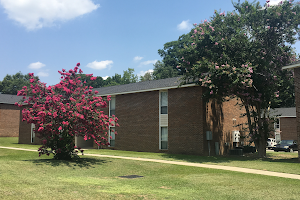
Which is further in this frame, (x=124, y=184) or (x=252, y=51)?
(x=252, y=51)

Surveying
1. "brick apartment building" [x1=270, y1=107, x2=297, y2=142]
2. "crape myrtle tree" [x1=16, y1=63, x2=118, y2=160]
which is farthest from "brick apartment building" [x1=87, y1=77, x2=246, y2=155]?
"brick apartment building" [x1=270, y1=107, x2=297, y2=142]

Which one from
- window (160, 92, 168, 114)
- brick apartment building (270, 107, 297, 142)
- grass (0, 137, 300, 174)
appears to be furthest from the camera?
brick apartment building (270, 107, 297, 142)

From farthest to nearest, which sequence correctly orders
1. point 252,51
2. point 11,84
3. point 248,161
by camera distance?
1. point 11,84
2. point 252,51
3. point 248,161

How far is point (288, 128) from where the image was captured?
4519 centimetres

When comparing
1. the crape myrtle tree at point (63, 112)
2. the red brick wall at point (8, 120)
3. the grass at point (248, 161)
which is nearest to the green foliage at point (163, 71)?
the red brick wall at point (8, 120)

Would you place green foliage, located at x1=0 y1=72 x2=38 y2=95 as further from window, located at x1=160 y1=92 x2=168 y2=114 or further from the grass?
the grass

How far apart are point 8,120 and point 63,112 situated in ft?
113

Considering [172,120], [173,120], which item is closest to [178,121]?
[173,120]

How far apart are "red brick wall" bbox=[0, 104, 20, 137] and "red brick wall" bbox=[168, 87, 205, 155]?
3081 centimetres

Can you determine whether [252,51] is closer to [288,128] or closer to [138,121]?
[138,121]

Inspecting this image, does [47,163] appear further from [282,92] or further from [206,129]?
[282,92]

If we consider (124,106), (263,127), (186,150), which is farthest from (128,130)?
(263,127)

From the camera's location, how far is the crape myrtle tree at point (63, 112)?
14.3 m

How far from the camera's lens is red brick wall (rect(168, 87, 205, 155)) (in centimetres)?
2244
